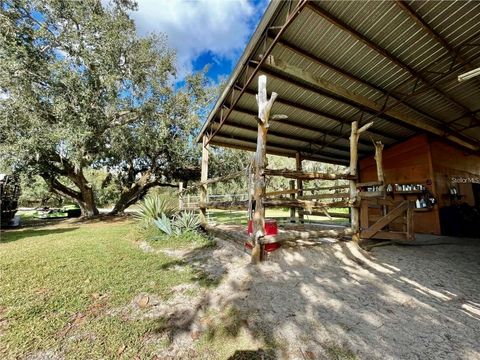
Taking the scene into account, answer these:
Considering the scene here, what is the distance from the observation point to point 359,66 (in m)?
4.96

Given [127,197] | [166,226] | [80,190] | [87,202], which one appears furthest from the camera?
[127,197]

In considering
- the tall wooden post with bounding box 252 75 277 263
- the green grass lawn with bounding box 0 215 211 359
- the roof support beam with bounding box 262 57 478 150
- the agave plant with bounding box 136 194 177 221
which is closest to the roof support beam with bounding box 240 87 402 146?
the roof support beam with bounding box 262 57 478 150

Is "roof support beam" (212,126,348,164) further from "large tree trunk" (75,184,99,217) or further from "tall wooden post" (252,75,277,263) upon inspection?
"large tree trunk" (75,184,99,217)

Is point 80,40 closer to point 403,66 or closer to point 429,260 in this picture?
point 403,66

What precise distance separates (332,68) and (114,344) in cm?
583

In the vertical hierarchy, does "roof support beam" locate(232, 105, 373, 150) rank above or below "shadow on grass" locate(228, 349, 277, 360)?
above

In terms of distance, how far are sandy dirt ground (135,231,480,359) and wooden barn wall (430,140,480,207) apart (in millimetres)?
4446

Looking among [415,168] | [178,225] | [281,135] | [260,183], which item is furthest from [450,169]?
[178,225]

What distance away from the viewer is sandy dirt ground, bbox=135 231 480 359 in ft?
6.41

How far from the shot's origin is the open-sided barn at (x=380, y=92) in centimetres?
394

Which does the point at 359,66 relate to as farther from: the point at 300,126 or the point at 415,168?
the point at 415,168

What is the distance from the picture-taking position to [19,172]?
10.8 metres

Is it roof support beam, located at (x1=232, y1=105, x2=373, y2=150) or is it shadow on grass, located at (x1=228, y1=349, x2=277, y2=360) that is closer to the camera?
shadow on grass, located at (x1=228, y1=349, x2=277, y2=360)

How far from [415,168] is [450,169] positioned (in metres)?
1.56
